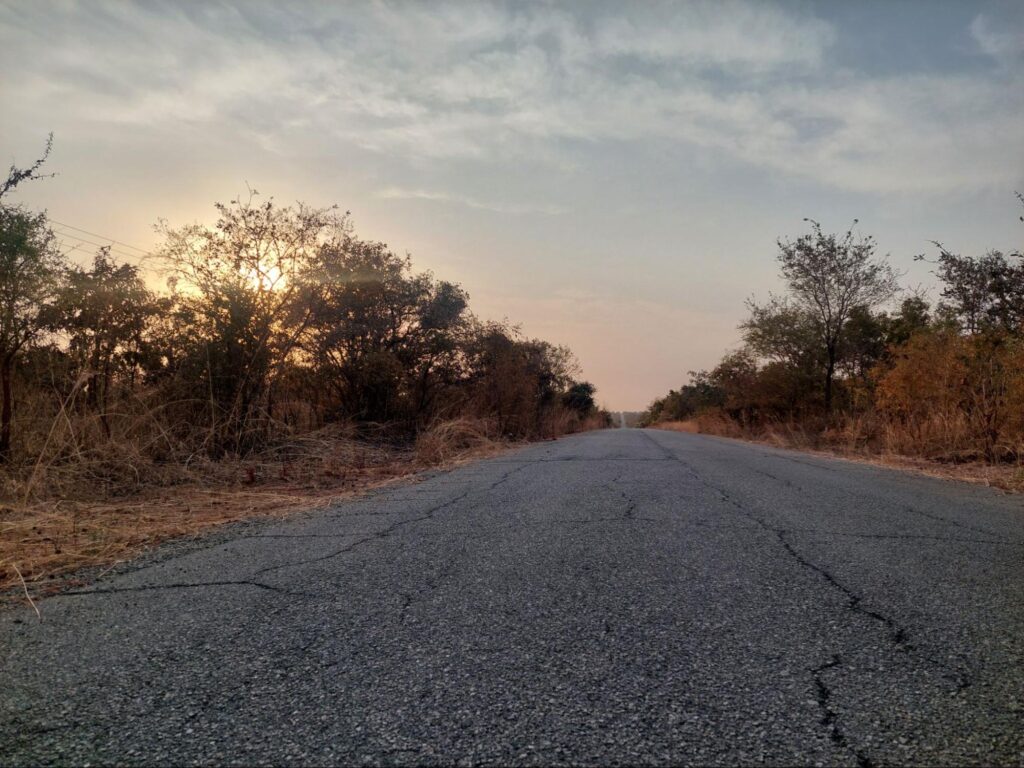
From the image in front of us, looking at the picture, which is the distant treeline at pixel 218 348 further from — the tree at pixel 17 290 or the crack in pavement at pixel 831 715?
the crack in pavement at pixel 831 715

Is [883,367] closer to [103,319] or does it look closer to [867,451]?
[867,451]

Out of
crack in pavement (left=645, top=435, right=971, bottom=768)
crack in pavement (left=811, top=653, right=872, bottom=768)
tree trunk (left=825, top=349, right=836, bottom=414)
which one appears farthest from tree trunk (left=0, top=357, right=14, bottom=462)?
tree trunk (left=825, top=349, right=836, bottom=414)

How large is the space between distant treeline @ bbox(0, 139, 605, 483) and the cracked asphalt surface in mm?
4138

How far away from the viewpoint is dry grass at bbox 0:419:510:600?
4.10 m

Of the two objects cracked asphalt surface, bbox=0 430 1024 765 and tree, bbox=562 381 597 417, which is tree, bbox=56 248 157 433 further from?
tree, bbox=562 381 597 417

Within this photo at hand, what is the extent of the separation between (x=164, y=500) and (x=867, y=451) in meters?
14.6

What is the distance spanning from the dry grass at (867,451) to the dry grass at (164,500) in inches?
324

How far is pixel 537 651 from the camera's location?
2.25 meters

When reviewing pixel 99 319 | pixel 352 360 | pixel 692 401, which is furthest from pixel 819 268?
pixel 692 401

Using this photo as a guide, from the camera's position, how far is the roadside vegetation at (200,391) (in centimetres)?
620

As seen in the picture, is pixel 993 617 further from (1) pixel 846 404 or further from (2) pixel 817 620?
(1) pixel 846 404

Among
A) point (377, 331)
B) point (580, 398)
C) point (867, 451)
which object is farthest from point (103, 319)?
point (580, 398)

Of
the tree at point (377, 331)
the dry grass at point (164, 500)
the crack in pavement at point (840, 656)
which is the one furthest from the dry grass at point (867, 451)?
the tree at point (377, 331)

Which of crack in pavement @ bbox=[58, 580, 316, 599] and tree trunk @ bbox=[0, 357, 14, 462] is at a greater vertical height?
tree trunk @ bbox=[0, 357, 14, 462]
